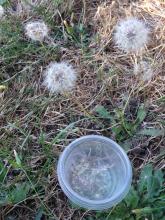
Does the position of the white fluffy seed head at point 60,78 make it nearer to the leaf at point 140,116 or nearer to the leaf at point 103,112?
the leaf at point 103,112

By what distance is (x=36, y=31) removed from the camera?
2.30 meters

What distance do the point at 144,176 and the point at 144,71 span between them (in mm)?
550

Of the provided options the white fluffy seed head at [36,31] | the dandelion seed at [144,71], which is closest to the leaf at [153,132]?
the dandelion seed at [144,71]

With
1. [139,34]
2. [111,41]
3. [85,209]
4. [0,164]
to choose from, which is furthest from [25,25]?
[85,209]

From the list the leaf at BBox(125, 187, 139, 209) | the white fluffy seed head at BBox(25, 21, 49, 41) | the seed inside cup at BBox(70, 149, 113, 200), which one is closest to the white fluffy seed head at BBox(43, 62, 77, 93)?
the white fluffy seed head at BBox(25, 21, 49, 41)

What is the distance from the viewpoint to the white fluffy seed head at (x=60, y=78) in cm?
211

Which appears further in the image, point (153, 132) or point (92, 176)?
point (153, 132)

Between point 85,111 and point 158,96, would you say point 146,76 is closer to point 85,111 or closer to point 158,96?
point 158,96

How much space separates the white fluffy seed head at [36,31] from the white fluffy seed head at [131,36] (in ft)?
1.14

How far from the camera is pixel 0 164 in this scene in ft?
6.61

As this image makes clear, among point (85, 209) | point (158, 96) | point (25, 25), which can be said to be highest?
point (25, 25)

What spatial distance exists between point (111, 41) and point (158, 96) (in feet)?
1.30

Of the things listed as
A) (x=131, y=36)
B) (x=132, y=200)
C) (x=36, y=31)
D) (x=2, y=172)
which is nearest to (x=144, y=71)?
(x=131, y=36)

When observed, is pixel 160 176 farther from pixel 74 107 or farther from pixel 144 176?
pixel 74 107
